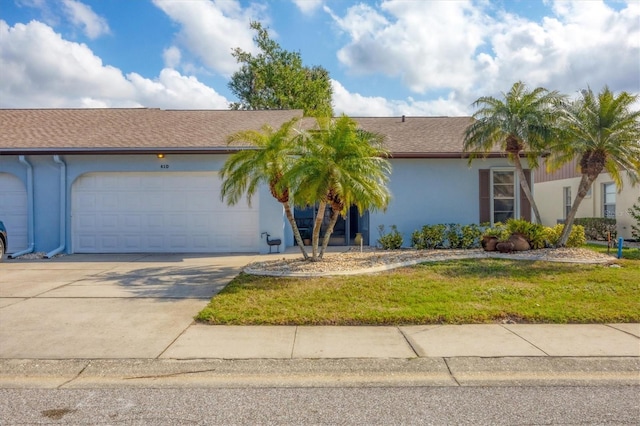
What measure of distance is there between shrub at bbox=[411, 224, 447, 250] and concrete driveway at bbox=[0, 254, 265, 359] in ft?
16.5

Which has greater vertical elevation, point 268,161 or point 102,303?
point 268,161

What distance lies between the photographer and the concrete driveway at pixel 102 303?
5.54 m

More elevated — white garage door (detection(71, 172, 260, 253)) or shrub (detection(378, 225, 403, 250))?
white garage door (detection(71, 172, 260, 253))

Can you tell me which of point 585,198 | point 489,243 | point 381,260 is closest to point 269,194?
point 381,260

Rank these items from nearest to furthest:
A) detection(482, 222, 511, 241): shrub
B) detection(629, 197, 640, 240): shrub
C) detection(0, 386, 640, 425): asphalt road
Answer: detection(0, 386, 640, 425): asphalt road < detection(482, 222, 511, 241): shrub < detection(629, 197, 640, 240): shrub

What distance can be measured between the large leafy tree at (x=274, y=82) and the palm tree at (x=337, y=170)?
2235cm

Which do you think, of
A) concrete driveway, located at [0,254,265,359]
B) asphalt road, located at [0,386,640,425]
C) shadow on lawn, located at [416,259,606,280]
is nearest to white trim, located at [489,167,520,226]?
shadow on lawn, located at [416,259,606,280]

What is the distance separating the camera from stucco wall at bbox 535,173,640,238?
16922 mm

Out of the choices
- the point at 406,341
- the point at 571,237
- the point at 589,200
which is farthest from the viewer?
the point at 589,200

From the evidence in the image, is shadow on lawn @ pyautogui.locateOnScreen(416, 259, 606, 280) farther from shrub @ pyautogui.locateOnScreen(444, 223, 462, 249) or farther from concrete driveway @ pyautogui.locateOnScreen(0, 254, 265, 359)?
concrete driveway @ pyautogui.locateOnScreen(0, 254, 265, 359)

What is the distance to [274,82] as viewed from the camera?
32.1 metres

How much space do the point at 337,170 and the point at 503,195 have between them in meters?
7.77

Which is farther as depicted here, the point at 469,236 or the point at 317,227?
the point at 469,236

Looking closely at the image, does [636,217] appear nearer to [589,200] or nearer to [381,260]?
[589,200]
